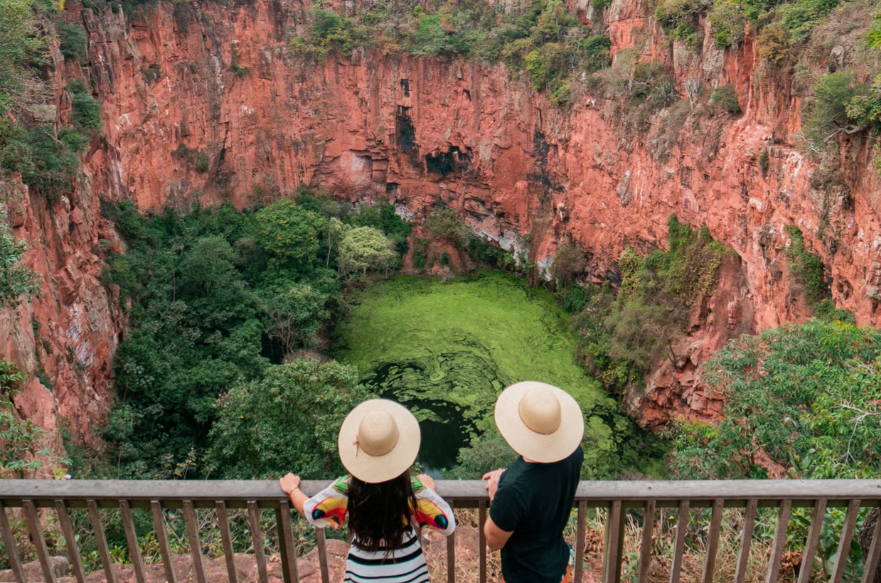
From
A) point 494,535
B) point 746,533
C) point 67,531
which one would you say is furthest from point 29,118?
point 746,533

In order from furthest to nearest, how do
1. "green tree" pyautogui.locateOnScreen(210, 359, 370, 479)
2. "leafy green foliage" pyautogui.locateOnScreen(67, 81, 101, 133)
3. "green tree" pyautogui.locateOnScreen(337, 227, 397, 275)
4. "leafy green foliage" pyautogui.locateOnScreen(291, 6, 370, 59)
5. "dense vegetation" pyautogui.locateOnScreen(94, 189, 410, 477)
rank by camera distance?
"leafy green foliage" pyautogui.locateOnScreen(291, 6, 370, 59) < "green tree" pyautogui.locateOnScreen(337, 227, 397, 275) < "leafy green foliage" pyautogui.locateOnScreen(67, 81, 101, 133) < "dense vegetation" pyautogui.locateOnScreen(94, 189, 410, 477) < "green tree" pyautogui.locateOnScreen(210, 359, 370, 479)

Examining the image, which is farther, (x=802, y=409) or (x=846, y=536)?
(x=802, y=409)

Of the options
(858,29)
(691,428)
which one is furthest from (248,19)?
(691,428)

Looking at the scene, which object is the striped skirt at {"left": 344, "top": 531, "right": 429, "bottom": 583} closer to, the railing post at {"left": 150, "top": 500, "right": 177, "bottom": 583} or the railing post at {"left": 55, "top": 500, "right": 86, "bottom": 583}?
the railing post at {"left": 150, "top": 500, "right": 177, "bottom": 583}

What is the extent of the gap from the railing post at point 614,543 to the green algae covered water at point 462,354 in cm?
1249

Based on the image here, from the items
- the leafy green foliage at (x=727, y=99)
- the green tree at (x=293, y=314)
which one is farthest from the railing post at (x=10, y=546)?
the green tree at (x=293, y=314)

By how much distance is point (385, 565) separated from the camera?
243 cm

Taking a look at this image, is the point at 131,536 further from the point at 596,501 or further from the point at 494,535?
the point at 596,501

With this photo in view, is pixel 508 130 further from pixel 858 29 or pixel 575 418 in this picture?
pixel 575 418

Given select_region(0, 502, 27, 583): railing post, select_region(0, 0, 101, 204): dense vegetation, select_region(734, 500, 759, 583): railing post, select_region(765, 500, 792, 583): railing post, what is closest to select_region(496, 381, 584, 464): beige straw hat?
select_region(734, 500, 759, 583): railing post

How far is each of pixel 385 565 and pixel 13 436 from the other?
526cm

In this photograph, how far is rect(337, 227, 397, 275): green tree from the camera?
23.2 metres

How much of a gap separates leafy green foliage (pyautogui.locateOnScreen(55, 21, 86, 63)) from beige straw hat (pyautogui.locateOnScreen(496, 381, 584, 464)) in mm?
19245

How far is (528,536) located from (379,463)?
0.69 metres
